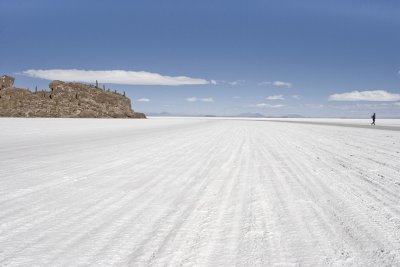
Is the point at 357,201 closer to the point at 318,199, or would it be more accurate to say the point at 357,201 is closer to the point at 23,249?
the point at 318,199

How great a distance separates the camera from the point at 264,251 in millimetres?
3342

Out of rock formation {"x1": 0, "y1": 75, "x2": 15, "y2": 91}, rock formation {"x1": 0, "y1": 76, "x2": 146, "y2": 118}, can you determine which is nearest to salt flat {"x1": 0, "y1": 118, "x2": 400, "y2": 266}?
rock formation {"x1": 0, "y1": 76, "x2": 146, "y2": 118}

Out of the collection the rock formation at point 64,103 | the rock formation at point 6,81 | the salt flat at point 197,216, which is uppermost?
the rock formation at point 6,81

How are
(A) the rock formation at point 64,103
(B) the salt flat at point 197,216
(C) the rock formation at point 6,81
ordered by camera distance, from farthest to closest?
1. (C) the rock formation at point 6,81
2. (A) the rock formation at point 64,103
3. (B) the salt flat at point 197,216

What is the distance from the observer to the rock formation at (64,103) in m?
101

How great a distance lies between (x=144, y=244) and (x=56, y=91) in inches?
4671

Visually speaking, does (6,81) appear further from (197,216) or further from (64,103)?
(197,216)

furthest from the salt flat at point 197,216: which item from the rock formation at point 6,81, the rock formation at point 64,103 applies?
the rock formation at point 6,81

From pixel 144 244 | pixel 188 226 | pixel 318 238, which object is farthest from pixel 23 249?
pixel 318 238

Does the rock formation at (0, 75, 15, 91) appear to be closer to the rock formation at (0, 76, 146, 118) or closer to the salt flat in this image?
the rock formation at (0, 76, 146, 118)

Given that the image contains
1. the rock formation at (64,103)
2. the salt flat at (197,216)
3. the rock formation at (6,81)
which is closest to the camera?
the salt flat at (197,216)

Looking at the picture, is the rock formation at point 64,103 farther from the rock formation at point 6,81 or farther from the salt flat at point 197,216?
the salt flat at point 197,216

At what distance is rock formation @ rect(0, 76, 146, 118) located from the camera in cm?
10119

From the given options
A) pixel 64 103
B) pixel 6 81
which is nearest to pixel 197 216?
pixel 64 103
